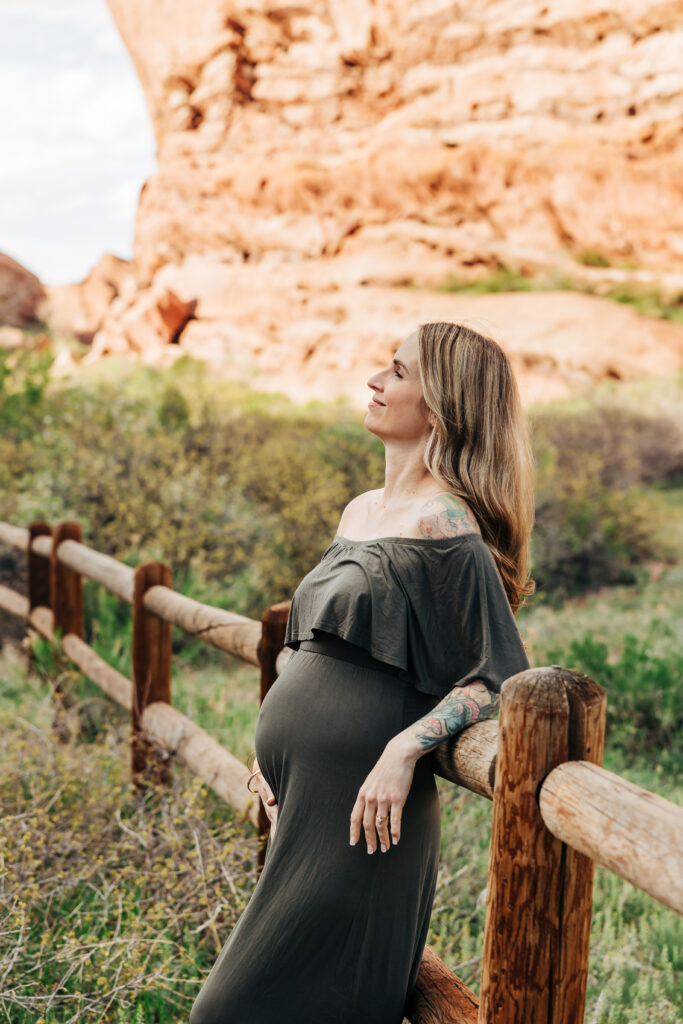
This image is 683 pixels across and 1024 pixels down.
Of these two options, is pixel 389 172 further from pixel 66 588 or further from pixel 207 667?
pixel 66 588

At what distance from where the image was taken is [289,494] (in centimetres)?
843

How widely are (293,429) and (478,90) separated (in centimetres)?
1732

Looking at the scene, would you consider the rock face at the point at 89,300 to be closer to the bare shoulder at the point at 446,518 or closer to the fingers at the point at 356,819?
the bare shoulder at the point at 446,518

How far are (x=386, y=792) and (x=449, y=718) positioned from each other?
175mm

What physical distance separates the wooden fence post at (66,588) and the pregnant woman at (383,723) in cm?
360

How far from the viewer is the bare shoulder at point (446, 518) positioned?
5.38 ft

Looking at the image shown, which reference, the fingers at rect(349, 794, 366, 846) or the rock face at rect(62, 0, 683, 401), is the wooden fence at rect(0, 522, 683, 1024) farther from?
the rock face at rect(62, 0, 683, 401)

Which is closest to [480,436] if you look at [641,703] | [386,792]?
[386,792]

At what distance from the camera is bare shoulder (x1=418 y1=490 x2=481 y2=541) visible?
→ 1.64 metres

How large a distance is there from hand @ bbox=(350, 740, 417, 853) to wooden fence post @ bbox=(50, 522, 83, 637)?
3850 mm

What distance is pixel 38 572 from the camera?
5547 millimetres

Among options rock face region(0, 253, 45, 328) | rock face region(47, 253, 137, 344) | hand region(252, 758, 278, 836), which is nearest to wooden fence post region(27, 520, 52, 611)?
hand region(252, 758, 278, 836)

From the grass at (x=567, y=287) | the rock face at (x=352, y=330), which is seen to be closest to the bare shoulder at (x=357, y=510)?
the rock face at (x=352, y=330)

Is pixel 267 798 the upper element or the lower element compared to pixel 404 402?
lower
